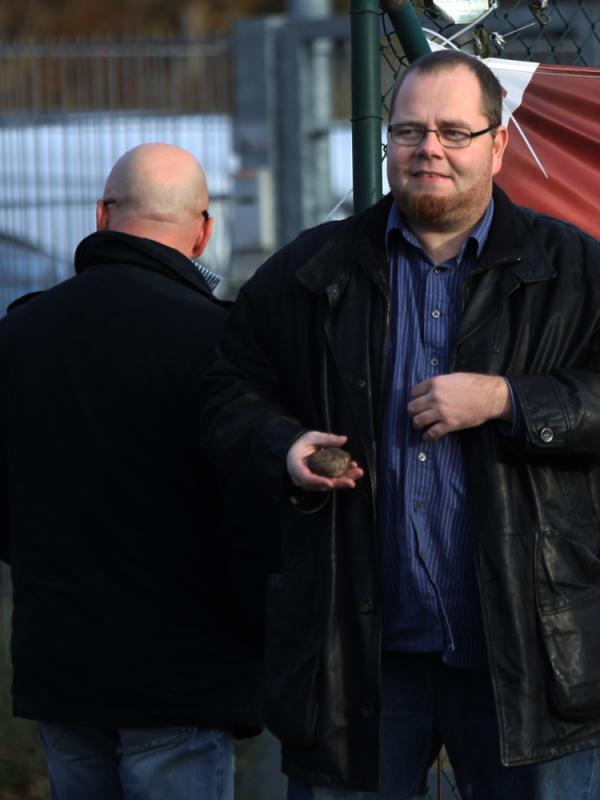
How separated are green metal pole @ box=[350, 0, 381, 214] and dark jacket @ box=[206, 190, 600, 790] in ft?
1.93

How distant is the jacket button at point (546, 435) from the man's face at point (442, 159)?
0.43 metres

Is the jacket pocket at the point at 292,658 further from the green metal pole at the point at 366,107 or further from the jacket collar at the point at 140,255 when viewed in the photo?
the green metal pole at the point at 366,107

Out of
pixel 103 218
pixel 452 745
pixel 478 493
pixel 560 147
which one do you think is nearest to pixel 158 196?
pixel 103 218

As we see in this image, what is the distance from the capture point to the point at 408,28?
3.54m

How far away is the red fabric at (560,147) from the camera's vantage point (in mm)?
3736

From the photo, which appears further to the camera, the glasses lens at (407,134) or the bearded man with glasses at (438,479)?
the glasses lens at (407,134)

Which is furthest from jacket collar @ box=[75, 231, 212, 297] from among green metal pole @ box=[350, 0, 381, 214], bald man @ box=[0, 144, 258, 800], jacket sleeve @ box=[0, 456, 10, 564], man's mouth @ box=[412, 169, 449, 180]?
man's mouth @ box=[412, 169, 449, 180]

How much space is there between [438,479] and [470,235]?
17.3 inches

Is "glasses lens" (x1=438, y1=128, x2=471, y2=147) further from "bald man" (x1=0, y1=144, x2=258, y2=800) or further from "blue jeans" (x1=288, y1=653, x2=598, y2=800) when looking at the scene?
"blue jeans" (x1=288, y1=653, x2=598, y2=800)

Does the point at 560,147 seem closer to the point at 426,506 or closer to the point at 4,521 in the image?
the point at 426,506

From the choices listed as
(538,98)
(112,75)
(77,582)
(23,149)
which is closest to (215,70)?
(112,75)

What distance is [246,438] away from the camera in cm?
285

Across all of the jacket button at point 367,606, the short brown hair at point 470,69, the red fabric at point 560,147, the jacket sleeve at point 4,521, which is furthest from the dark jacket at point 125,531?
the red fabric at point 560,147

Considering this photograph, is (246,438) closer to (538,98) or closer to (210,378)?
(210,378)
